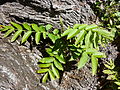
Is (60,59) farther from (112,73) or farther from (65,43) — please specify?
(112,73)

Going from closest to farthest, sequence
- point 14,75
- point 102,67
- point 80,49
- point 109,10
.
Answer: point 14,75, point 80,49, point 102,67, point 109,10

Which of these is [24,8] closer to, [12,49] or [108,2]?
[12,49]

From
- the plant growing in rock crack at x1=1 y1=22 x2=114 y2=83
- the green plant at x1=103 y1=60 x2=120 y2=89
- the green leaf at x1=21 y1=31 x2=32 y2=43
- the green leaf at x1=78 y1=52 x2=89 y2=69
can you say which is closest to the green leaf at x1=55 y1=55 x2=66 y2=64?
the plant growing in rock crack at x1=1 y1=22 x2=114 y2=83

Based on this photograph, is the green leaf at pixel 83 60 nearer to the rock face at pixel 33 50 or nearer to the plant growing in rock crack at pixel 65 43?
the plant growing in rock crack at pixel 65 43

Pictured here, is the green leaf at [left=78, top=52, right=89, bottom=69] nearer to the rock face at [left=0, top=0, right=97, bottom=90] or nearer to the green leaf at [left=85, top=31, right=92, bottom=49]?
the green leaf at [left=85, top=31, right=92, bottom=49]

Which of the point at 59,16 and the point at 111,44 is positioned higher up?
the point at 59,16

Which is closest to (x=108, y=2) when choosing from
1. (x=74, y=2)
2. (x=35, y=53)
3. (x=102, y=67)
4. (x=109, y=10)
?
(x=109, y=10)

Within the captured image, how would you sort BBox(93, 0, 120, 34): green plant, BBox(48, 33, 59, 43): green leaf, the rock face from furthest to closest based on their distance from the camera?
BBox(93, 0, 120, 34): green plant, BBox(48, 33, 59, 43): green leaf, the rock face
